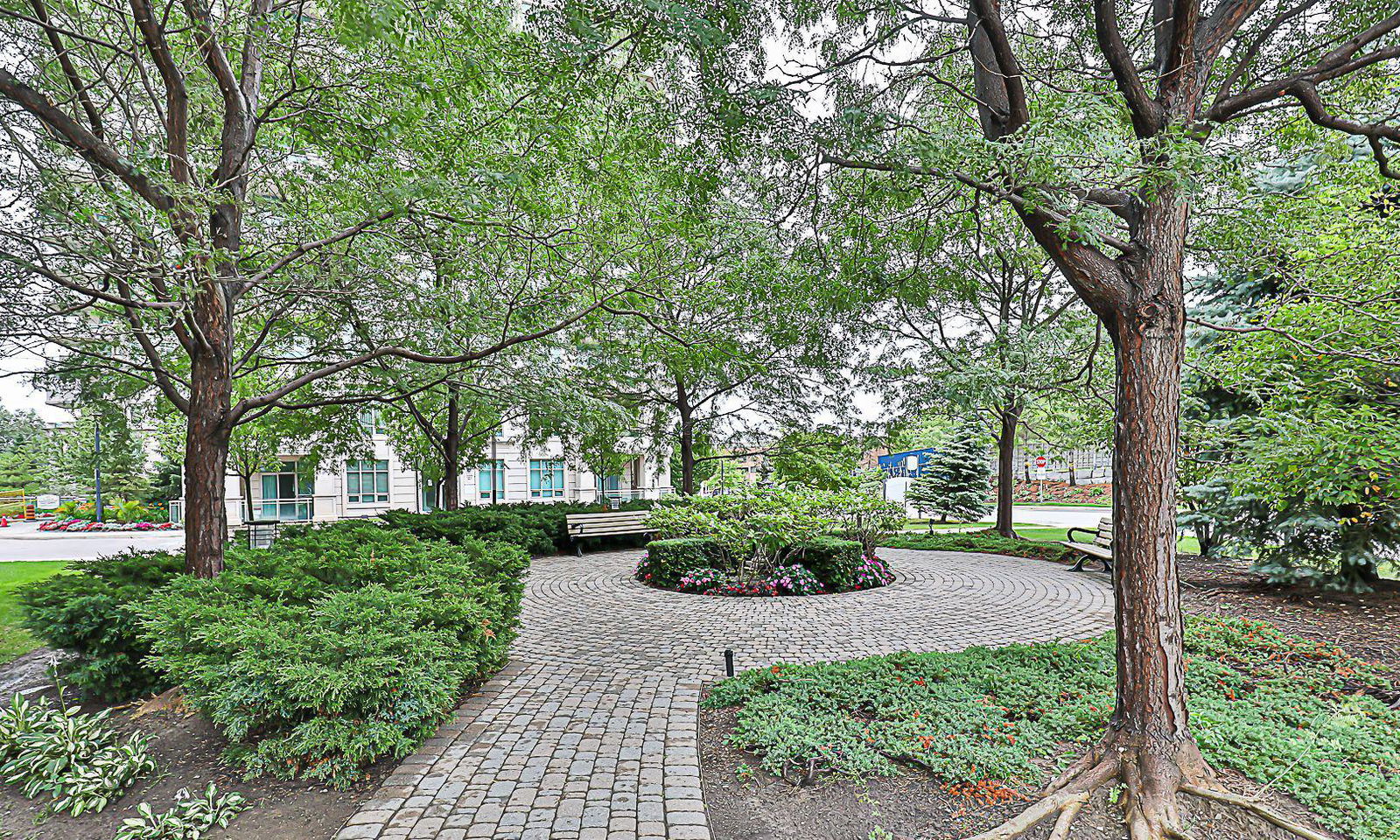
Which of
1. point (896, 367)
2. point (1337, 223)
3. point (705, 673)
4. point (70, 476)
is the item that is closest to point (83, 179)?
point (705, 673)

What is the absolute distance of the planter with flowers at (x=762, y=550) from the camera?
902 cm

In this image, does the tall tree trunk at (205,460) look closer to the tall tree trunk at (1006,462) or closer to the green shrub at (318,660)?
the green shrub at (318,660)

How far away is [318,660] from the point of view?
3.48m

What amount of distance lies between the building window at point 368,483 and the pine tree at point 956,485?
23522mm

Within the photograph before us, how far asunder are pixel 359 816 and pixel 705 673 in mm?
2881

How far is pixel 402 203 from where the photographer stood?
440 cm

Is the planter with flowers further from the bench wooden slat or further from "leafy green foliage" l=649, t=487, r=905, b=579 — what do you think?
→ the bench wooden slat

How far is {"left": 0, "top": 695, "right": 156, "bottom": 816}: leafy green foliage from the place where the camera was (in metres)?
3.27

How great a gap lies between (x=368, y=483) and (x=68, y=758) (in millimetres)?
26901

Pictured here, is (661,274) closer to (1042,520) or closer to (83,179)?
(83,179)

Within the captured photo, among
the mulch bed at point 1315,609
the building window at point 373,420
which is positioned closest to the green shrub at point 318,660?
the building window at point 373,420

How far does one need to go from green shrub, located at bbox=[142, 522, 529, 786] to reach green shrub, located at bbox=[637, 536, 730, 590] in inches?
193

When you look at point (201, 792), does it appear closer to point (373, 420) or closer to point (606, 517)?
point (606, 517)

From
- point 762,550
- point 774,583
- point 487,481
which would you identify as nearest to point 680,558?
point 762,550
